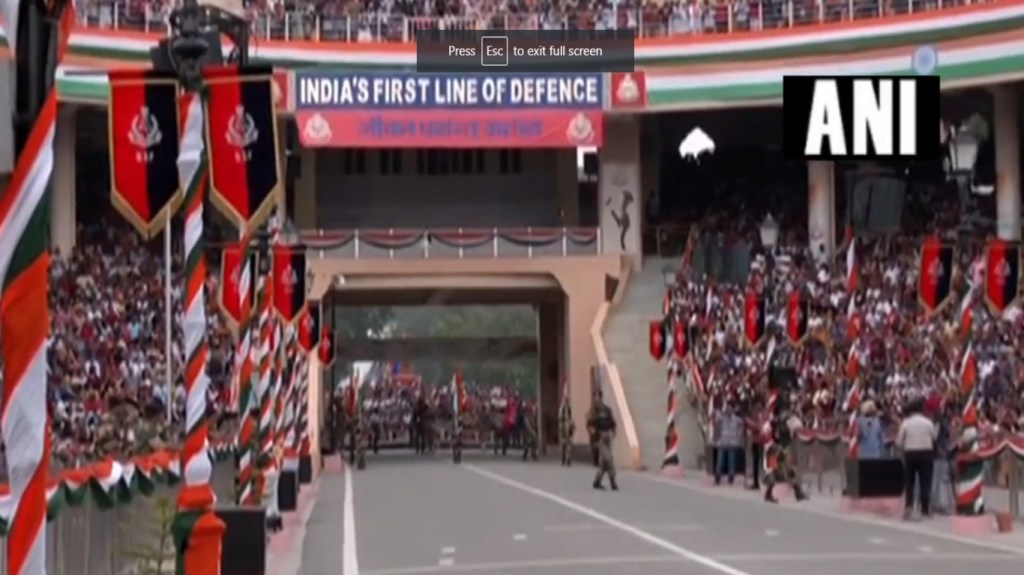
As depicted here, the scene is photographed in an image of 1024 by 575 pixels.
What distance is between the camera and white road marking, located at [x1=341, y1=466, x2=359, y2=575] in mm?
22125

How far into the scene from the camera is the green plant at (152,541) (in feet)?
56.9

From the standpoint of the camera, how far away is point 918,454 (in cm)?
2867

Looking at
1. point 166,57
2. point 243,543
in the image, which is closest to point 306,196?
point 243,543

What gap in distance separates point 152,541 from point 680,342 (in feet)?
95.8

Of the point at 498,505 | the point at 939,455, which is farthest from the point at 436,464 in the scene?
the point at 939,455

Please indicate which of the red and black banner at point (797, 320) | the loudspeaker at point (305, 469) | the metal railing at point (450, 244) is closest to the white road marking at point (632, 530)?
the loudspeaker at point (305, 469)

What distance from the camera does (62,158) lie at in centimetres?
5231

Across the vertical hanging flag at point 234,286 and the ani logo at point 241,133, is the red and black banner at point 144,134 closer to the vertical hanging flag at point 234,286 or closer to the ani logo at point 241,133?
the ani logo at point 241,133

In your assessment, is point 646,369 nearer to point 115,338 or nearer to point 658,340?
point 658,340

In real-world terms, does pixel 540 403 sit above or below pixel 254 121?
below

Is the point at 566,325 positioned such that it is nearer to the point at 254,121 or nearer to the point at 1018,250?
the point at 1018,250

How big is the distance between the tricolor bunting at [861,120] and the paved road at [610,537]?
4.03 meters

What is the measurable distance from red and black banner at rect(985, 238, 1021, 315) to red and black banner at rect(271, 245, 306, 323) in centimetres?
972

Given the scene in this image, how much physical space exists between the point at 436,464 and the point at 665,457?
361 inches
